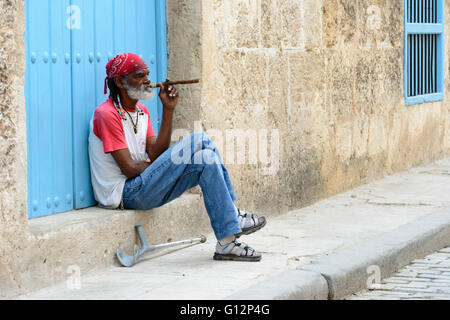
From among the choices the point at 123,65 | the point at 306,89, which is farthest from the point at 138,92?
the point at 306,89

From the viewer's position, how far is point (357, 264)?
5.05m

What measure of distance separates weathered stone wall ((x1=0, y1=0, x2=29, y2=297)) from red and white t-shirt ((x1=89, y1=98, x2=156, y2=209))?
85cm

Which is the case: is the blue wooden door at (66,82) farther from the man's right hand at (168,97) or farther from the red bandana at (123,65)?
the man's right hand at (168,97)

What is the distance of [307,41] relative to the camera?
7.28 meters

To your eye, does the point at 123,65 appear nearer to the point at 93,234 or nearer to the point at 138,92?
the point at 138,92

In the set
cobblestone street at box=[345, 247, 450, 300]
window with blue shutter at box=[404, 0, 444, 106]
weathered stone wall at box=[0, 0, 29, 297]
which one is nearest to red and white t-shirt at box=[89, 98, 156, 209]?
weathered stone wall at box=[0, 0, 29, 297]

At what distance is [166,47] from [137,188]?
124 cm

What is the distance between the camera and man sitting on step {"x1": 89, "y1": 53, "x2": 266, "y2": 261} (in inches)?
204

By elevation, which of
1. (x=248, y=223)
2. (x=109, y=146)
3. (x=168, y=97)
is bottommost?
(x=248, y=223)

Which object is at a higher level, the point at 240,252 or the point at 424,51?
the point at 424,51

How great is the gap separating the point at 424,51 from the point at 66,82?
5.88 meters

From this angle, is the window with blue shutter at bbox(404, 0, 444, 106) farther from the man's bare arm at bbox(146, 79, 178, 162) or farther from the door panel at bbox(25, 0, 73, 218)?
the door panel at bbox(25, 0, 73, 218)
